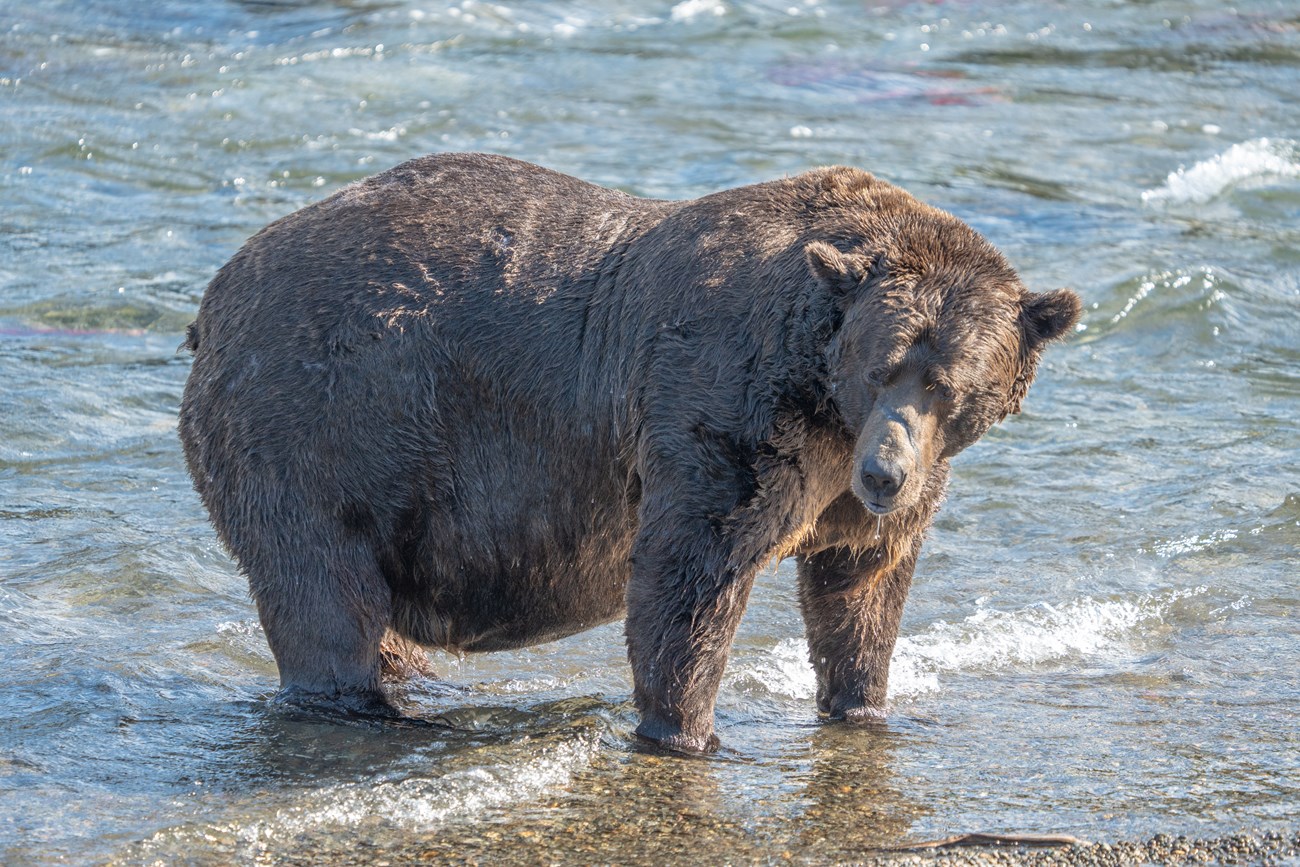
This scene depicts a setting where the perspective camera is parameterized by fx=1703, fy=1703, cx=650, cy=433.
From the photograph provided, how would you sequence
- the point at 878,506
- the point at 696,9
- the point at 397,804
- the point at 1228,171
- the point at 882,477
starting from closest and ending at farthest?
the point at 882,477 < the point at 878,506 < the point at 397,804 < the point at 1228,171 < the point at 696,9

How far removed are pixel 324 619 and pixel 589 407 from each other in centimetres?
126

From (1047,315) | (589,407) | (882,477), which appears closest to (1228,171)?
(1047,315)

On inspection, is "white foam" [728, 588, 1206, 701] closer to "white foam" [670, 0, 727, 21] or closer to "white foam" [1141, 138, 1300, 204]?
"white foam" [1141, 138, 1300, 204]

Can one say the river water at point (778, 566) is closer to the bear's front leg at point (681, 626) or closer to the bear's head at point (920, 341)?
the bear's front leg at point (681, 626)

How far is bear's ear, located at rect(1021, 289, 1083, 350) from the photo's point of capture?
230 inches

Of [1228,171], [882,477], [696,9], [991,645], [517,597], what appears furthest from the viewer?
[696,9]

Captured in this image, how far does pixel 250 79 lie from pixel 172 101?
100 centimetres

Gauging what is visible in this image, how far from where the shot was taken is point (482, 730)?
21.7ft

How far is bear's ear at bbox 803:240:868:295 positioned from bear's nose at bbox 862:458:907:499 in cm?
70

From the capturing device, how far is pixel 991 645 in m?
7.73

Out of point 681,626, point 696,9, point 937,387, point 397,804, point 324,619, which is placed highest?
point 696,9

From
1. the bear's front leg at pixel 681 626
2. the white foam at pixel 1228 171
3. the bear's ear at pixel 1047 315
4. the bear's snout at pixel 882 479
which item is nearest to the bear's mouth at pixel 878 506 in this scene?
the bear's snout at pixel 882 479

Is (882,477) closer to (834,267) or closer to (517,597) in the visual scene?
(834,267)

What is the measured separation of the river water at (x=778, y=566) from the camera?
5766mm
